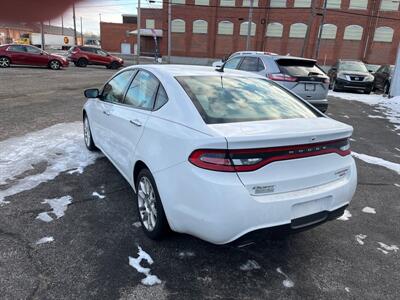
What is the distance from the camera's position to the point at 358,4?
38625 millimetres

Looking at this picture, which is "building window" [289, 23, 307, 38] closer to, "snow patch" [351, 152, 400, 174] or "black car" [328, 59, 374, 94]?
"black car" [328, 59, 374, 94]

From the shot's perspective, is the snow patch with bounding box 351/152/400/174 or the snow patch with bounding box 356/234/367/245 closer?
the snow patch with bounding box 356/234/367/245

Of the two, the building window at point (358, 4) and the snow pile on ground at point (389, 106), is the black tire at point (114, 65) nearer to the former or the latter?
the snow pile on ground at point (389, 106)

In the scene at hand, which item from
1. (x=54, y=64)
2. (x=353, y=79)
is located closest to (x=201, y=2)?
(x=54, y=64)

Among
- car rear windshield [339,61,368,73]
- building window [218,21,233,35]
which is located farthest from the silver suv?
building window [218,21,233,35]

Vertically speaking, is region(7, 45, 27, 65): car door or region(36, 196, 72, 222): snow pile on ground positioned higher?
region(7, 45, 27, 65): car door

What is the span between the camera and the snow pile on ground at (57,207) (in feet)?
11.6

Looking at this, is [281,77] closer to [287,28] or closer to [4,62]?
[4,62]

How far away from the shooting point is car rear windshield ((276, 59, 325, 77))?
8297 mm

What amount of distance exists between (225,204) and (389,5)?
4466cm

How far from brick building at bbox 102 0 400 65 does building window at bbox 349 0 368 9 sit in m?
0.10

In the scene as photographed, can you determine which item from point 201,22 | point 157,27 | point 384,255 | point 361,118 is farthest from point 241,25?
point 384,255

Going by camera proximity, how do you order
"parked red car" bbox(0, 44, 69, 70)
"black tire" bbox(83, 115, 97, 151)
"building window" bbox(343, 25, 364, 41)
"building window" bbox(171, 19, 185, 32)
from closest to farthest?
1. "black tire" bbox(83, 115, 97, 151)
2. "parked red car" bbox(0, 44, 69, 70)
3. "building window" bbox(343, 25, 364, 41)
4. "building window" bbox(171, 19, 185, 32)

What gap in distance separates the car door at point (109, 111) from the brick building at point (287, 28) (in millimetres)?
34989
